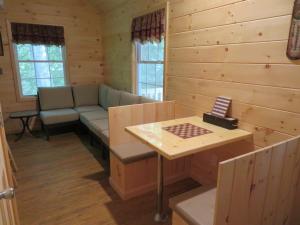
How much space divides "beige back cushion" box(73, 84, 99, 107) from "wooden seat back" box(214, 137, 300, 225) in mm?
3770

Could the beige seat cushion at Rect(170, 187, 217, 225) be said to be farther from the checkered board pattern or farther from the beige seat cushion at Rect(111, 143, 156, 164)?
the beige seat cushion at Rect(111, 143, 156, 164)

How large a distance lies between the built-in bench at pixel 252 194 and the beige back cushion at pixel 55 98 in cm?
341

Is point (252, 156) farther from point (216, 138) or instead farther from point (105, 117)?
point (105, 117)

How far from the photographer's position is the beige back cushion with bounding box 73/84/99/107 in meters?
4.38

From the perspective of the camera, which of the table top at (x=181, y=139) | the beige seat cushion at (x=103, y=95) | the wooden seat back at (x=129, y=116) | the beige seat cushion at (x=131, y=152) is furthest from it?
the beige seat cushion at (x=103, y=95)

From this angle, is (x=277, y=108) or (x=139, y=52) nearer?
(x=277, y=108)

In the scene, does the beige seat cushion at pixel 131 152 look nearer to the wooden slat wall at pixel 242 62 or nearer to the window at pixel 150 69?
the wooden slat wall at pixel 242 62

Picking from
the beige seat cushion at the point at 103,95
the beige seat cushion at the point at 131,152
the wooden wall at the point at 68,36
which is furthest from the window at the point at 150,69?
the wooden wall at the point at 68,36

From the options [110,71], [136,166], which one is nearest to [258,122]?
[136,166]

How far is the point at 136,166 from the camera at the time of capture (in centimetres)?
223

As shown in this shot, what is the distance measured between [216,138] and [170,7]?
5.60ft

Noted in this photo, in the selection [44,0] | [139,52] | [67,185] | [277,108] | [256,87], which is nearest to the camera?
[277,108]

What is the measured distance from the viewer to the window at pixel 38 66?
4.06 metres

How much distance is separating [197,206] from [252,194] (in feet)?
1.22
